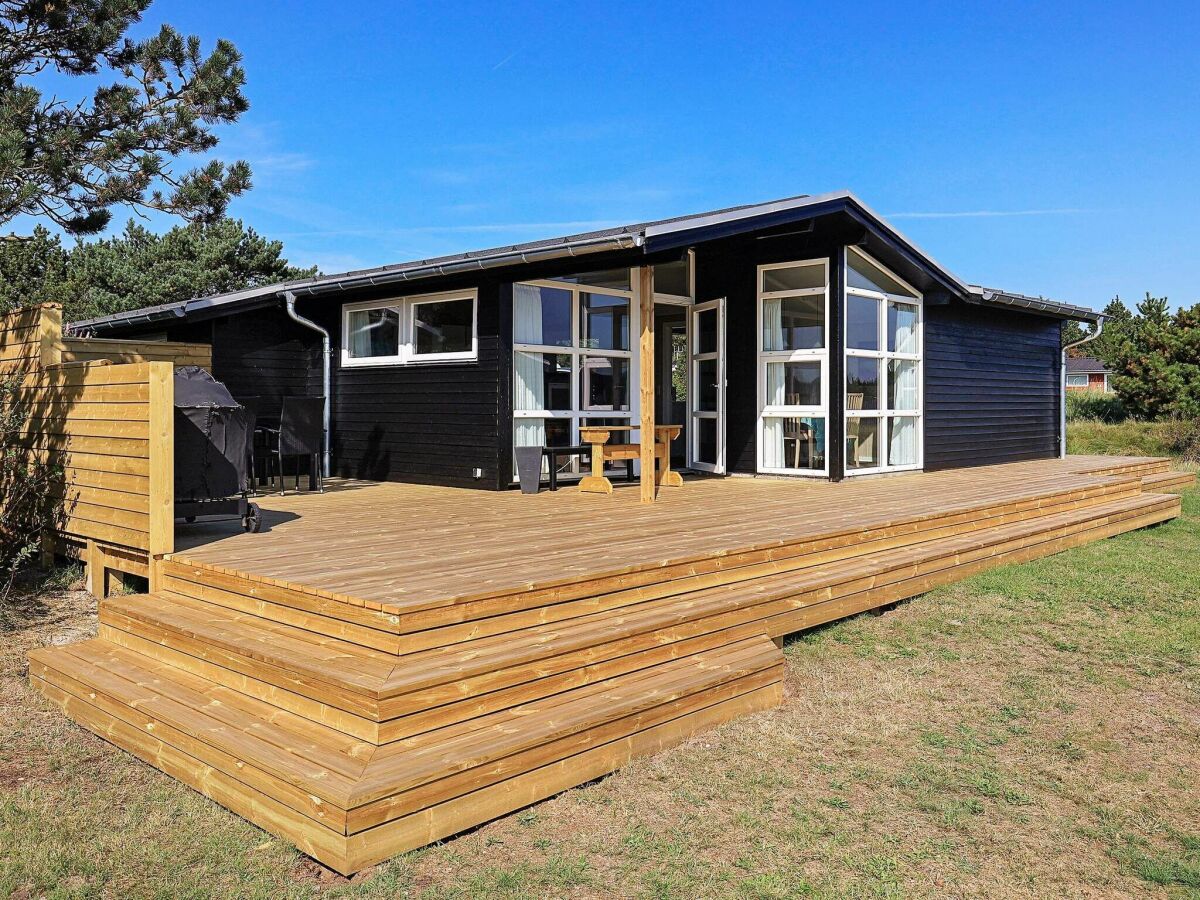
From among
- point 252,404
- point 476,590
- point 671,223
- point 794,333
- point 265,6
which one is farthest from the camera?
point 265,6

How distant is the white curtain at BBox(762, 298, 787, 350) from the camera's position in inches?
377

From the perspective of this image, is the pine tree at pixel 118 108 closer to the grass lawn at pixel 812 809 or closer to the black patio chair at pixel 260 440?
the black patio chair at pixel 260 440

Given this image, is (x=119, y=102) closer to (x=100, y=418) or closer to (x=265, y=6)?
(x=100, y=418)

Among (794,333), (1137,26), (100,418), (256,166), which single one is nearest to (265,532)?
(100,418)

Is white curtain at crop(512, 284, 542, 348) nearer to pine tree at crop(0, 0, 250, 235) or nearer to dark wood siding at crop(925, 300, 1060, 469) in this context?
pine tree at crop(0, 0, 250, 235)

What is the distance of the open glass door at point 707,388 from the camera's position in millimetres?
9836

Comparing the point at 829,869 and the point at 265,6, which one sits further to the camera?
the point at 265,6

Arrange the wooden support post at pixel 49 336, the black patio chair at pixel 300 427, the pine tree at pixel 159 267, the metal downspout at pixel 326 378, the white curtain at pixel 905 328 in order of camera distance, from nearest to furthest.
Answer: the wooden support post at pixel 49 336 < the black patio chair at pixel 300 427 < the metal downspout at pixel 326 378 < the white curtain at pixel 905 328 < the pine tree at pixel 159 267

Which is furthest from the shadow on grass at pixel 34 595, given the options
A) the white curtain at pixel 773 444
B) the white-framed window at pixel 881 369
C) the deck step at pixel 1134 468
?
the deck step at pixel 1134 468

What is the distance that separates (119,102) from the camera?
23.9ft

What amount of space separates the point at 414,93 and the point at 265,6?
6.01 metres

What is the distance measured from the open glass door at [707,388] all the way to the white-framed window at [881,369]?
4.56 feet

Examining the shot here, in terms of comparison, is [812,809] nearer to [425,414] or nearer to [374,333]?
[425,414]

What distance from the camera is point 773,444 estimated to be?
9.71 meters
